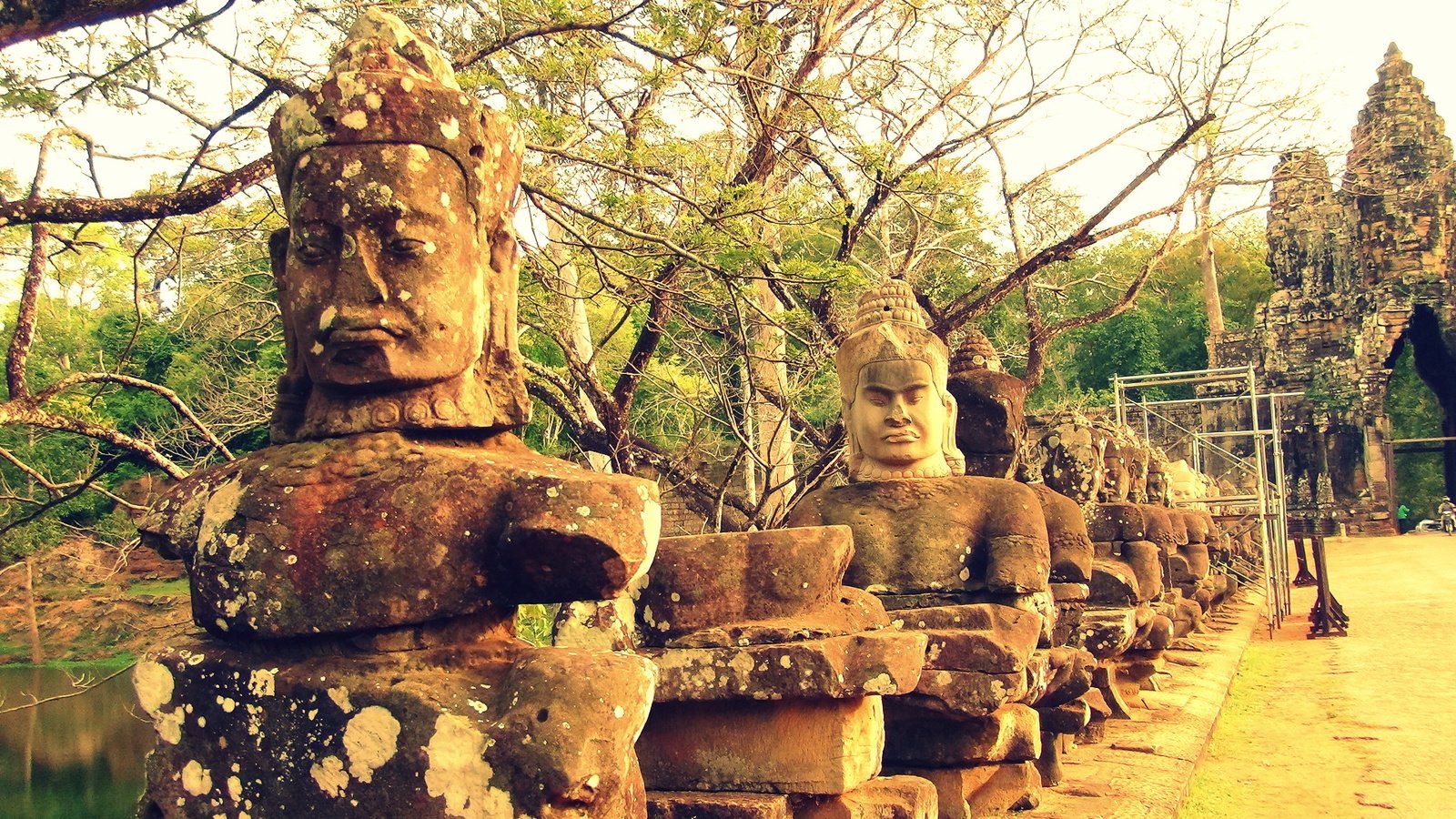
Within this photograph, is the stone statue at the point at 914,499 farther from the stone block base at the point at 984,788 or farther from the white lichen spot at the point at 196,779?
the white lichen spot at the point at 196,779

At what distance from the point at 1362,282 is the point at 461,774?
104 ft

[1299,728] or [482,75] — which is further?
[1299,728]

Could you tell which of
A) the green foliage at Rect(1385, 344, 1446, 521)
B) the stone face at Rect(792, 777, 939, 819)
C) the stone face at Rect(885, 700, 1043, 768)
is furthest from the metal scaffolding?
the stone face at Rect(792, 777, 939, 819)

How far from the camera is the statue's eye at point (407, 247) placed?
2809 millimetres

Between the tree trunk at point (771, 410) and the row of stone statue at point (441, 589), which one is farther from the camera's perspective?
the tree trunk at point (771, 410)

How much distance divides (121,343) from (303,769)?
15.2m

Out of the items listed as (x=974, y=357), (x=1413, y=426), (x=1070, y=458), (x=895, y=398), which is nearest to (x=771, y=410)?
(x=1070, y=458)

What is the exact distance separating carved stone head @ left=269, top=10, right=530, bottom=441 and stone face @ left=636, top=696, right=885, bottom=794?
3.25 feet

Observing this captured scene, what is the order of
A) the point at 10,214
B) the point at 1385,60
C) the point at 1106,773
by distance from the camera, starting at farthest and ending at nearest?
the point at 1385,60 < the point at 1106,773 < the point at 10,214

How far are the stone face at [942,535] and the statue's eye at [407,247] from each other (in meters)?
2.59

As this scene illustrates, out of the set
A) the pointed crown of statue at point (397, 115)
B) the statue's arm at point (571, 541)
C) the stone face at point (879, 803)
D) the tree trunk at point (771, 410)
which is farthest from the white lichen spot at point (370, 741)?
the tree trunk at point (771, 410)

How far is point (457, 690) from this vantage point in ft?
8.33

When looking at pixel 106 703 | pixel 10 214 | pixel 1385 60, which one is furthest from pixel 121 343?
pixel 1385 60

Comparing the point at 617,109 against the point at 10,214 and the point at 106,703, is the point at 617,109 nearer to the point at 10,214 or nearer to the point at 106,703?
the point at 10,214
